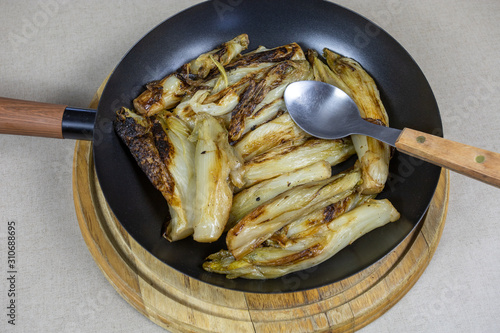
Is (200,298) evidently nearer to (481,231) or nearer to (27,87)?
(481,231)

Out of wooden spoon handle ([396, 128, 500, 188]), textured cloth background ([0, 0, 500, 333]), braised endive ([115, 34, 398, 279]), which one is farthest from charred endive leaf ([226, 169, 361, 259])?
textured cloth background ([0, 0, 500, 333])

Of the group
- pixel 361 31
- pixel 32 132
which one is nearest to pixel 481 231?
pixel 361 31

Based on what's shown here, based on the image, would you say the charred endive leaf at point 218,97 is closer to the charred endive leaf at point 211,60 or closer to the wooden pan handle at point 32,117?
the charred endive leaf at point 211,60

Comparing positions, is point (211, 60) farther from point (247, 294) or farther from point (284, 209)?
point (247, 294)

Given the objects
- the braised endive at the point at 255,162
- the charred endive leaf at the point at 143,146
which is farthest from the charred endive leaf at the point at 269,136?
the charred endive leaf at the point at 143,146

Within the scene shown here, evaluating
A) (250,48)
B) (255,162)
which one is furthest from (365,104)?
(250,48)
